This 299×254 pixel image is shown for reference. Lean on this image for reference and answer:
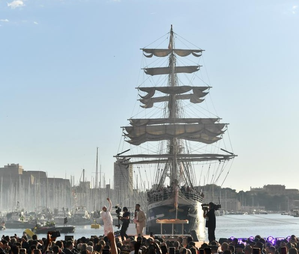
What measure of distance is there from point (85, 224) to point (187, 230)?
95703 mm

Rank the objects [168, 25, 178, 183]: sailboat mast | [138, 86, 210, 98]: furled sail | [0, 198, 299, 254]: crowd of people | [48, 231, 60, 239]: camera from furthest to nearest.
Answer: [138, 86, 210, 98]: furled sail < [168, 25, 178, 183]: sailboat mast < [48, 231, 60, 239]: camera < [0, 198, 299, 254]: crowd of people

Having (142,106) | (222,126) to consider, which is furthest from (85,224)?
(222,126)

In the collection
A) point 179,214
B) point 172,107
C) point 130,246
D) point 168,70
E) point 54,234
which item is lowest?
point 130,246

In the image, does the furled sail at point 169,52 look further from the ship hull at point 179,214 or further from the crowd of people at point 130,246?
the crowd of people at point 130,246

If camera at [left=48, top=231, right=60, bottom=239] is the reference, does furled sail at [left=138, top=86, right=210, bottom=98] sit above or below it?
above

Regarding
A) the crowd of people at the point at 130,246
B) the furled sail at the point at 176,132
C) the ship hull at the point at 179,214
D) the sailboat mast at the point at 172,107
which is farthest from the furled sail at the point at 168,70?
the crowd of people at the point at 130,246

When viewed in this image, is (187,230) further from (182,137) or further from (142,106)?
(142,106)

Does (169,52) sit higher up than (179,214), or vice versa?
(169,52)

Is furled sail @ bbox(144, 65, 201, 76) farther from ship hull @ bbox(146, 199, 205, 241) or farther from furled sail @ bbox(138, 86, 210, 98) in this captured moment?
ship hull @ bbox(146, 199, 205, 241)

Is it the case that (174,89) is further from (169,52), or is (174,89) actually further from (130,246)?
(130,246)

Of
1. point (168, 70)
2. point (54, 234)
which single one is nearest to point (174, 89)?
point (168, 70)

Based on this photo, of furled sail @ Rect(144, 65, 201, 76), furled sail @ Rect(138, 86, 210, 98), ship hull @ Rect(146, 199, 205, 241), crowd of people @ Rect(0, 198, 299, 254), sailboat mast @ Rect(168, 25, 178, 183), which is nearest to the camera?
crowd of people @ Rect(0, 198, 299, 254)

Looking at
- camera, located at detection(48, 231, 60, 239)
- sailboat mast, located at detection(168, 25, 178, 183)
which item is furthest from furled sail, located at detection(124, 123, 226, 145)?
camera, located at detection(48, 231, 60, 239)

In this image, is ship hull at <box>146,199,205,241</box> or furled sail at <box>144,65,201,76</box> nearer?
ship hull at <box>146,199,205,241</box>
